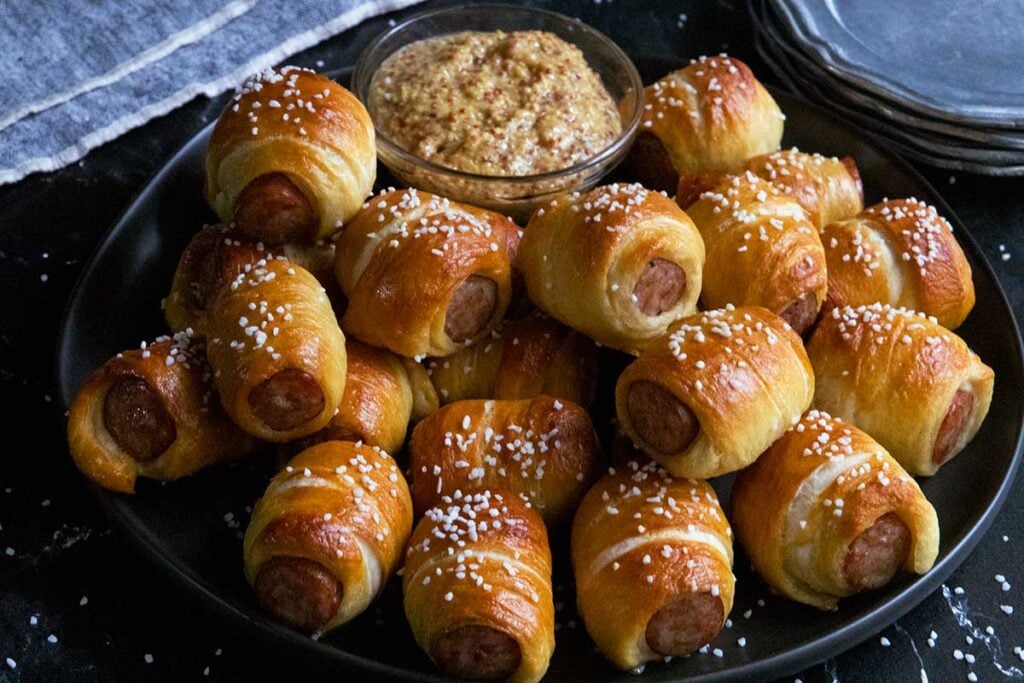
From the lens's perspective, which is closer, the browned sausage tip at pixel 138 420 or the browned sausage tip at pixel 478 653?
the browned sausage tip at pixel 478 653

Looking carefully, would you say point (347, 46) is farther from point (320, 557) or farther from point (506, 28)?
point (320, 557)

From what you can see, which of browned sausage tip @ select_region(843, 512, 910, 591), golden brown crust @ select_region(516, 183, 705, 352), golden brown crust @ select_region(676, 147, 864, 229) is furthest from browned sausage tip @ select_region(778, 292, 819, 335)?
browned sausage tip @ select_region(843, 512, 910, 591)

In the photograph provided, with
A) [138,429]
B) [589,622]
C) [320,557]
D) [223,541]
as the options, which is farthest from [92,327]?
[589,622]

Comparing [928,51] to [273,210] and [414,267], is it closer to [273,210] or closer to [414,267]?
[414,267]

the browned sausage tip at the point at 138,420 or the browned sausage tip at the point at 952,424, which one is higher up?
the browned sausage tip at the point at 138,420

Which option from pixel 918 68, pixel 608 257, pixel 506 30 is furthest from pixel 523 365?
pixel 918 68

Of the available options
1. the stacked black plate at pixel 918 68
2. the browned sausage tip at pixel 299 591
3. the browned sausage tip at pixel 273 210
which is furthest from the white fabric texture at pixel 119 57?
the browned sausage tip at pixel 299 591

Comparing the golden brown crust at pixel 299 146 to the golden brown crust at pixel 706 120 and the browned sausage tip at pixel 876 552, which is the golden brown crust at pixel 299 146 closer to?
the golden brown crust at pixel 706 120
